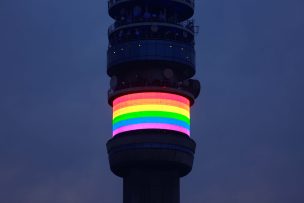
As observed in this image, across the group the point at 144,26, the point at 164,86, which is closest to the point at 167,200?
the point at 164,86

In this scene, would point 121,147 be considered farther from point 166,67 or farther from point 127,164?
point 166,67

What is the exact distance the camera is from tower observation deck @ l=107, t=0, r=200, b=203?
622 ft

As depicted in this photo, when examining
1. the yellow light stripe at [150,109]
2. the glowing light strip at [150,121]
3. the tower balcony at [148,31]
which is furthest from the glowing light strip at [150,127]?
the tower balcony at [148,31]

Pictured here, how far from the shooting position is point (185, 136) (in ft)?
636

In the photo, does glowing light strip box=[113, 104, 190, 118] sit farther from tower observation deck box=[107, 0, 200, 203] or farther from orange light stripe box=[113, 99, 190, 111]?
orange light stripe box=[113, 99, 190, 111]

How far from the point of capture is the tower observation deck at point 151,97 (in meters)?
190

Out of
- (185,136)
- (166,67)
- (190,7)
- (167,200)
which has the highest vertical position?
(190,7)

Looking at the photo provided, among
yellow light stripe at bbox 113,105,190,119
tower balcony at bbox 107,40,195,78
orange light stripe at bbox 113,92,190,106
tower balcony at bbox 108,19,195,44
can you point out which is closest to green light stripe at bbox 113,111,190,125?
yellow light stripe at bbox 113,105,190,119

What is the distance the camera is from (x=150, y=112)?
629ft

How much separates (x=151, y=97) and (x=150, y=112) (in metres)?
2.87

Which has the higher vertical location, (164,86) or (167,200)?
(164,86)

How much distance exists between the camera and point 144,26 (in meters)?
196

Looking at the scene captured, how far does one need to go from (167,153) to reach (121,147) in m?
8.76

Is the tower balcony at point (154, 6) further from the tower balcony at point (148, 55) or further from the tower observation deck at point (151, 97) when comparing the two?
the tower balcony at point (148, 55)
